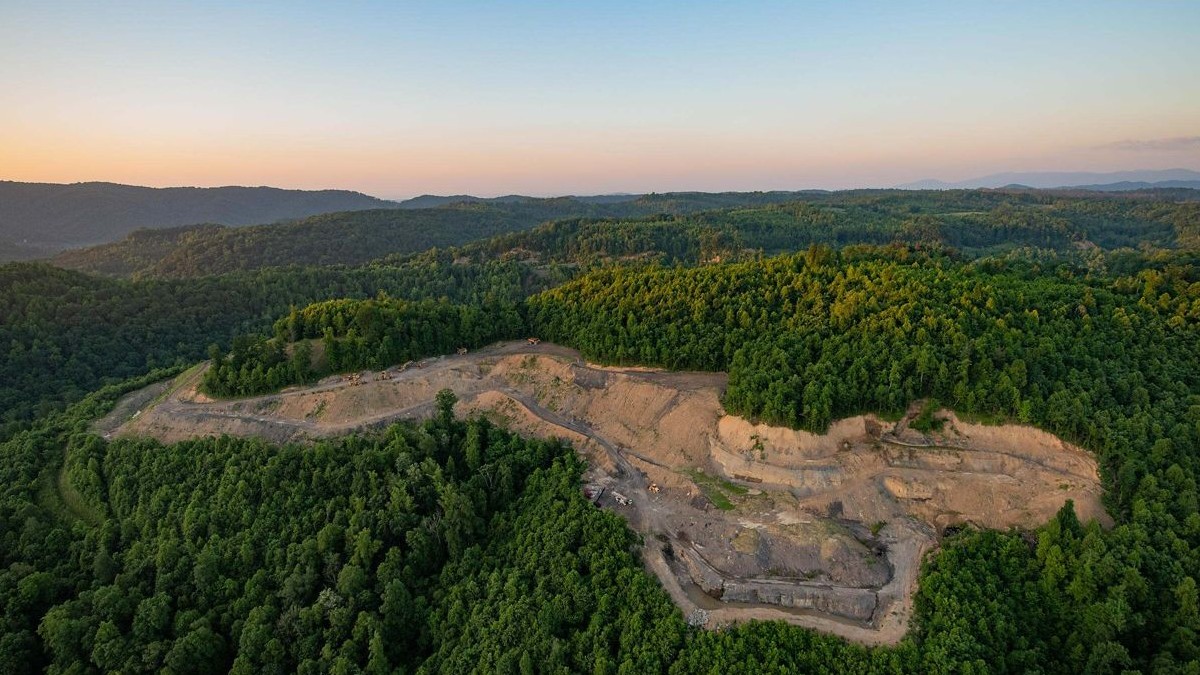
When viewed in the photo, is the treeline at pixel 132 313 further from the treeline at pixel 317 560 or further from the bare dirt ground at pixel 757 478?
the treeline at pixel 317 560

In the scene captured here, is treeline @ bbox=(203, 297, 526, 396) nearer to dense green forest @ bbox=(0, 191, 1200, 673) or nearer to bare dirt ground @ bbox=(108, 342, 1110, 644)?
dense green forest @ bbox=(0, 191, 1200, 673)

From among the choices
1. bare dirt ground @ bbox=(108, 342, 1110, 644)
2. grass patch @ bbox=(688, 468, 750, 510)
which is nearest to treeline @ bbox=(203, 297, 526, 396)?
bare dirt ground @ bbox=(108, 342, 1110, 644)

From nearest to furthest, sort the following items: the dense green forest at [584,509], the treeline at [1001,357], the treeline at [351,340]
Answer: the treeline at [1001,357], the dense green forest at [584,509], the treeline at [351,340]

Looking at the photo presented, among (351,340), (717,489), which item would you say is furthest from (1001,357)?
(351,340)

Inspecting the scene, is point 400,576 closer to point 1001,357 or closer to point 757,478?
point 757,478

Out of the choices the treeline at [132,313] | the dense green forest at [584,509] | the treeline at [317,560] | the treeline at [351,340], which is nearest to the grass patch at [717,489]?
the dense green forest at [584,509]

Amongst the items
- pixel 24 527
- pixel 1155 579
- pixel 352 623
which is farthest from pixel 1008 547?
pixel 24 527
